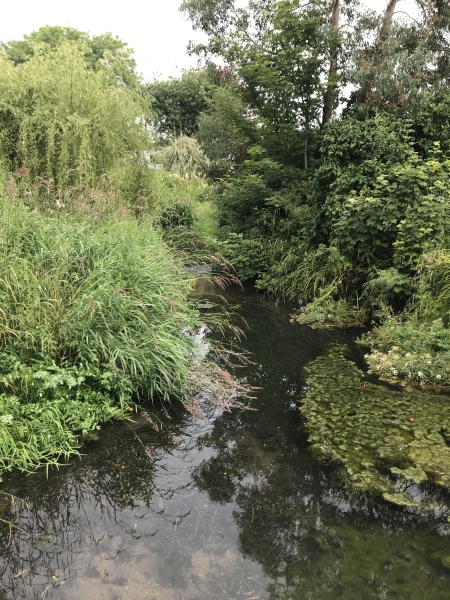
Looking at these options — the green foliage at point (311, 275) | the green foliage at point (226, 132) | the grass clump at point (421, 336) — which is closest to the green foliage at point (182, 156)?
the green foliage at point (226, 132)

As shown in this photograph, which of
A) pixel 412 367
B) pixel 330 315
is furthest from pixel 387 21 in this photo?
pixel 412 367

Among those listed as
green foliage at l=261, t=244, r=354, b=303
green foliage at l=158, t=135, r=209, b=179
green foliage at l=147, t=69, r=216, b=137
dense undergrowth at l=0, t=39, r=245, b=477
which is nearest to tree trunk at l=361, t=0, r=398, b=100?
green foliage at l=261, t=244, r=354, b=303

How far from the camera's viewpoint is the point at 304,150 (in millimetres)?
8414

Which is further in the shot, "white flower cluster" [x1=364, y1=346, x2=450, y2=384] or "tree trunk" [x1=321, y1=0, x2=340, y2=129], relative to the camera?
"tree trunk" [x1=321, y1=0, x2=340, y2=129]

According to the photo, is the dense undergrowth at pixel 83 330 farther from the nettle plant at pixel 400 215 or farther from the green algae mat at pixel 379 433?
the nettle plant at pixel 400 215

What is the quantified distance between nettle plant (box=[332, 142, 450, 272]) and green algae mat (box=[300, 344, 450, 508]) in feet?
7.02

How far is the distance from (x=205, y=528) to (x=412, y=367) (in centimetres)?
289

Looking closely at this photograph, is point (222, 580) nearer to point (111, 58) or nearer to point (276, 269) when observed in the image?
point (276, 269)

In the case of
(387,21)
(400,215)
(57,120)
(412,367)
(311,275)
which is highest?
(387,21)

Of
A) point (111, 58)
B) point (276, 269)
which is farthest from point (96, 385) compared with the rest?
point (111, 58)

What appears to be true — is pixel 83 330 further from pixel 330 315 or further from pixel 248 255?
pixel 248 255

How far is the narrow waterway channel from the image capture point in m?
2.26

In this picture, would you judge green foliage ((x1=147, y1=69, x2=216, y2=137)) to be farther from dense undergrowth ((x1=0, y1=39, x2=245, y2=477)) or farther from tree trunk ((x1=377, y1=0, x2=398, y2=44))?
dense undergrowth ((x1=0, y1=39, x2=245, y2=477))

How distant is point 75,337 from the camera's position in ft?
11.5
